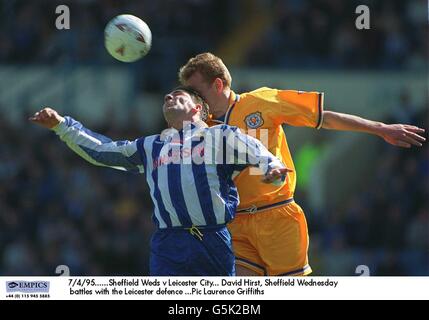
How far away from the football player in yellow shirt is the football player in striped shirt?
0.66 meters

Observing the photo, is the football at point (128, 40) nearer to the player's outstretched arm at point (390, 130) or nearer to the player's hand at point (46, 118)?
the player's hand at point (46, 118)

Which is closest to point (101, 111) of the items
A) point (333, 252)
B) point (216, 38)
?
point (216, 38)

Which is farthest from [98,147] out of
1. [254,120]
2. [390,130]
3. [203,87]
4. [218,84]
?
[390,130]

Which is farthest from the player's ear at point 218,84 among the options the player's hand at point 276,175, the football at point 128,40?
the player's hand at point 276,175

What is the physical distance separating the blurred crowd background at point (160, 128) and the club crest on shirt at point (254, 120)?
25.1ft

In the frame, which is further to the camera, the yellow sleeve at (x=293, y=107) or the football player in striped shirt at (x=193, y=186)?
the yellow sleeve at (x=293, y=107)

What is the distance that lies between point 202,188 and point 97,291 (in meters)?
1.19

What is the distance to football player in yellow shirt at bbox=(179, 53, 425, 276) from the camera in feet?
28.7

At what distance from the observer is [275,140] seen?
878 cm

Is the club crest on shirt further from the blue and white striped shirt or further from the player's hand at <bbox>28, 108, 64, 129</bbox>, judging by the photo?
the player's hand at <bbox>28, 108, 64, 129</bbox>

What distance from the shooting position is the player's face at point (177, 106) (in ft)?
26.5

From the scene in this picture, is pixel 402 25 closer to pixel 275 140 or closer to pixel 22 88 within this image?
pixel 22 88

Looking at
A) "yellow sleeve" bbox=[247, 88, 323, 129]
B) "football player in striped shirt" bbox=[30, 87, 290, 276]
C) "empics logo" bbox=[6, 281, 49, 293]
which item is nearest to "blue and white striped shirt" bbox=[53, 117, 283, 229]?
"football player in striped shirt" bbox=[30, 87, 290, 276]
